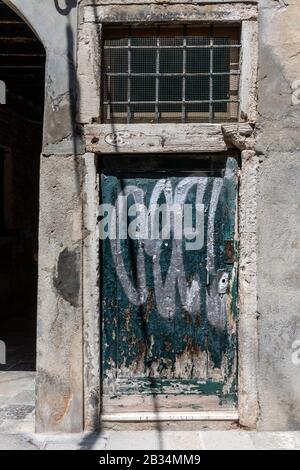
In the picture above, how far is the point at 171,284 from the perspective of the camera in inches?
160

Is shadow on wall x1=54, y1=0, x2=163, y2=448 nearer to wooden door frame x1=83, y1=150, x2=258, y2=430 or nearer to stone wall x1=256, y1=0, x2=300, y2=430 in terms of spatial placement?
wooden door frame x1=83, y1=150, x2=258, y2=430

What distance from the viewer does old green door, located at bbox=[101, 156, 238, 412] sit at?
4.04m

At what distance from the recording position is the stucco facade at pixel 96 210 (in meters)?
3.91

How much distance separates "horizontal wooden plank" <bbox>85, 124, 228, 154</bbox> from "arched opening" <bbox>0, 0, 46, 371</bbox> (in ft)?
8.86

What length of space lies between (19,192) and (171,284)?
6.40m

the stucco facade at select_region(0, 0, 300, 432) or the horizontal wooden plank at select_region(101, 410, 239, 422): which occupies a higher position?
the stucco facade at select_region(0, 0, 300, 432)

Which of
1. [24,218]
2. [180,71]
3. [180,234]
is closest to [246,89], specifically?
[180,71]

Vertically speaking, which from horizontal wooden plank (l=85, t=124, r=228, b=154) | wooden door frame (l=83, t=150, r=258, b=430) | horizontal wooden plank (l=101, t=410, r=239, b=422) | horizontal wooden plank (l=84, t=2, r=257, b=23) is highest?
horizontal wooden plank (l=84, t=2, r=257, b=23)

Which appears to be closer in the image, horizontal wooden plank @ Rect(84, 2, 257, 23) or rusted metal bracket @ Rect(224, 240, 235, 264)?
horizontal wooden plank @ Rect(84, 2, 257, 23)

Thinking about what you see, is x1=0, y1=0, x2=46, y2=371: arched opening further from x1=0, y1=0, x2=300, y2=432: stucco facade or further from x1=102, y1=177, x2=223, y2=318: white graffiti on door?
x1=102, y1=177, x2=223, y2=318: white graffiti on door

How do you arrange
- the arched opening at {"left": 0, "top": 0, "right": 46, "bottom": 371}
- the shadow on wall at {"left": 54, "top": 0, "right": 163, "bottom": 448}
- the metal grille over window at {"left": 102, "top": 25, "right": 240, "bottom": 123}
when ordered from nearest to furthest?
1. the shadow on wall at {"left": 54, "top": 0, "right": 163, "bottom": 448}
2. the metal grille over window at {"left": 102, "top": 25, "right": 240, "bottom": 123}
3. the arched opening at {"left": 0, "top": 0, "right": 46, "bottom": 371}

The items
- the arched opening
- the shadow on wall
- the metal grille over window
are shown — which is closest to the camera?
the shadow on wall

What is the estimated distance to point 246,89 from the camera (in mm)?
3928

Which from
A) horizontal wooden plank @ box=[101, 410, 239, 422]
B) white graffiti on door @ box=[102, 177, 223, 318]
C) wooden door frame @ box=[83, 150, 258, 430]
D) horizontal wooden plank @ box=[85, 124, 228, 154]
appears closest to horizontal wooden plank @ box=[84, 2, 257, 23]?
horizontal wooden plank @ box=[85, 124, 228, 154]
